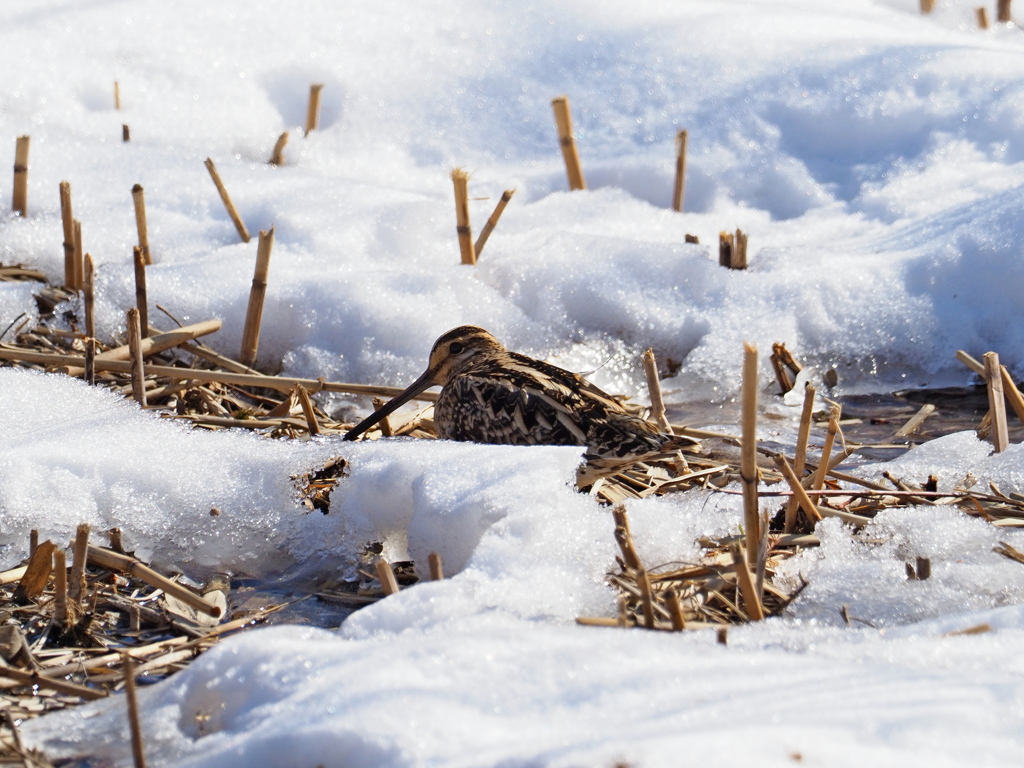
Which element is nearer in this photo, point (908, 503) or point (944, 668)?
point (944, 668)

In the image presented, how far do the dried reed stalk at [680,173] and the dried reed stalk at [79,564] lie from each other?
13.9 feet

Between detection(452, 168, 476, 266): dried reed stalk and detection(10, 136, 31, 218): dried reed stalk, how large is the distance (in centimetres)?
200

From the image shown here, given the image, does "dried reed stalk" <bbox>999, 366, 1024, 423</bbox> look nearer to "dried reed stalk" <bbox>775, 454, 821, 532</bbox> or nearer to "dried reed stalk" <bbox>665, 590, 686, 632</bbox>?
"dried reed stalk" <bbox>775, 454, 821, 532</bbox>

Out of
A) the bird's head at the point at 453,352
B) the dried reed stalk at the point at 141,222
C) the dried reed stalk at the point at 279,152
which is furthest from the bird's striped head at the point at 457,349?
the dried reed stalk at the point at 279,152

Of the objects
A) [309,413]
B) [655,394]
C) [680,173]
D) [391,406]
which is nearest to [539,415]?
[655,394]

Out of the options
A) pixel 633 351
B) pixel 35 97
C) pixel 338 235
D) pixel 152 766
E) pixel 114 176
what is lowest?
pixel 152 766

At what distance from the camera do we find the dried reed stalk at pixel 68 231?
4.80m

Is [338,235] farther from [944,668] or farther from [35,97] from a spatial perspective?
[944,668]

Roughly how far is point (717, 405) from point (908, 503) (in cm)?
176

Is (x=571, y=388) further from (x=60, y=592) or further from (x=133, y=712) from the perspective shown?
(x=133, y=712)

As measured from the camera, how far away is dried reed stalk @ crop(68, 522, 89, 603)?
2.57 m

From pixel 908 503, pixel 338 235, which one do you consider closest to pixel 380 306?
pixel 338 235

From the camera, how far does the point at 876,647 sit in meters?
2.33

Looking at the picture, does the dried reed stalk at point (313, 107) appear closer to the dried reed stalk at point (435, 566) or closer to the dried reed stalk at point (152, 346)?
the dried reed stalk at point (152, 346)
